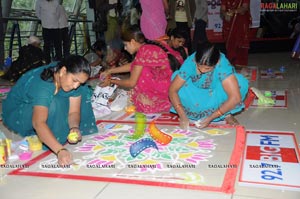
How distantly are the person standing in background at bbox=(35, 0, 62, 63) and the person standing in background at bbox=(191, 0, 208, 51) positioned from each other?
6.37 ft

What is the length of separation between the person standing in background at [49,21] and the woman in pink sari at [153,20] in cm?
196

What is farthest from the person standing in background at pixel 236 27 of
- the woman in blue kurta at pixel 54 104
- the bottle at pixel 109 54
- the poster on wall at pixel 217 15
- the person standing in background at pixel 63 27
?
the woman in blue kurta at pixel 54 104

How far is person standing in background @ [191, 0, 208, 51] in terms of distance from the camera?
5.08m

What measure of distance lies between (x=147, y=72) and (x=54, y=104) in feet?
3.37

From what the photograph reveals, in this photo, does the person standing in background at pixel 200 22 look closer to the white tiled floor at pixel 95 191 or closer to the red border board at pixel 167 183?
the red border board at pixel 167 183

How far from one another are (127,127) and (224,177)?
1.00 metres

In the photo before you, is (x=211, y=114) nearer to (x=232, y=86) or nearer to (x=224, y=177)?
(x=232, y=86)

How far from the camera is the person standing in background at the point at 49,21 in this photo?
5.13 metres

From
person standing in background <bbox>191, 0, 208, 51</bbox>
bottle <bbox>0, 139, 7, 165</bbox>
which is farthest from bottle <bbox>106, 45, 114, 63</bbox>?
bottle <bbox>0, 139, 7, 165</bbox>

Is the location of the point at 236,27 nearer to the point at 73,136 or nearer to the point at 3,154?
the point at 73,136

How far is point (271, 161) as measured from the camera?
183cm

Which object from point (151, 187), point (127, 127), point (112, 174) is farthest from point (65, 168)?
point (127, 127)

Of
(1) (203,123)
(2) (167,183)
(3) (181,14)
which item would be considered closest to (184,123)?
(1) (203,123)

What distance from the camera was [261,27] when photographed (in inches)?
296
